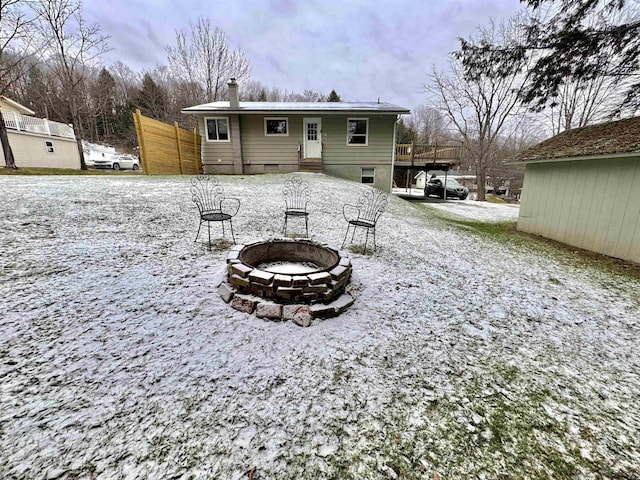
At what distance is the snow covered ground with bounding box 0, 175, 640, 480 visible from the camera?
1.42 m

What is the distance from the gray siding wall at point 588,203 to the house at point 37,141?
926 inches

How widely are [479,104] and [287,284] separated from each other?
2016 centimetres

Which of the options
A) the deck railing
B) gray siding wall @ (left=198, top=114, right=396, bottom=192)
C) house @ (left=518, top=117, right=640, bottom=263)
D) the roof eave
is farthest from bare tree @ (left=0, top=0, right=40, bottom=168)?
house @ (left=518, top=117, right=640, bottom=263)

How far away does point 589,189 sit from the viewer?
19.5ft

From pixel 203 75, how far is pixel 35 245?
70.7 feet

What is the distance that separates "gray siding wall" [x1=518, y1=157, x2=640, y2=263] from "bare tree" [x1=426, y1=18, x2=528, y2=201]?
1131 cm

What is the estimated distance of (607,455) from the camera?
61.9 inches

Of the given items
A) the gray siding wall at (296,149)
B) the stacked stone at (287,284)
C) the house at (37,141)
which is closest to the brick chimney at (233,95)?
the gray siding wall at (296,149)

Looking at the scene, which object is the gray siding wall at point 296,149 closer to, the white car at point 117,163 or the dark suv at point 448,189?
the dark suv at point 448,189

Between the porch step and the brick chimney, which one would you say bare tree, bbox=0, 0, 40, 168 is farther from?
the porch step

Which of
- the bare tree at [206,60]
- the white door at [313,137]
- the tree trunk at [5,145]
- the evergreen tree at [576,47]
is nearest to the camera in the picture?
the evergreen tree at [576,47]

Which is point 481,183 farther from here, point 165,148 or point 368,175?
point 165,148

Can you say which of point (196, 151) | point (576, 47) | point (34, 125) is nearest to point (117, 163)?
point (34, 125)

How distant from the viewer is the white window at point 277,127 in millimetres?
12609
